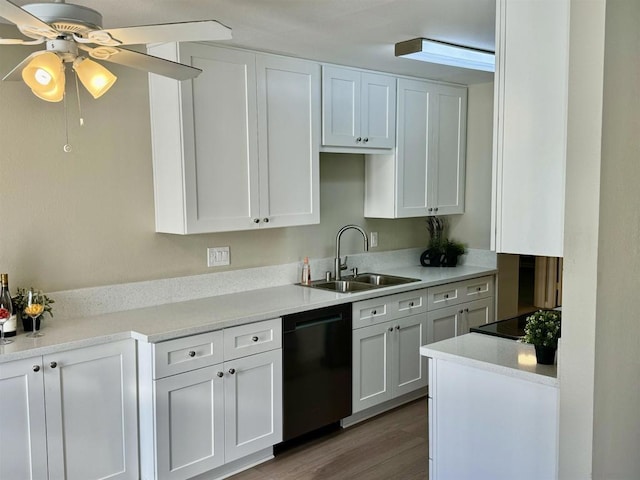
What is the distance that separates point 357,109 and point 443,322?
1627 millimetres

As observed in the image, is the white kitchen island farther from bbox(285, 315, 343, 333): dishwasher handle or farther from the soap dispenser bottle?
the soap dispenser bottle

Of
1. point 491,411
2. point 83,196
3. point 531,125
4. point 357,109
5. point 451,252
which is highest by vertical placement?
point 357,109

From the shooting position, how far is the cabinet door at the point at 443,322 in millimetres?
4211

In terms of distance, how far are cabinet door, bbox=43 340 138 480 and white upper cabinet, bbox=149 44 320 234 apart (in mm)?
791

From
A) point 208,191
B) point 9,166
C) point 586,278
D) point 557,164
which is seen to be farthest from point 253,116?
point 586,278

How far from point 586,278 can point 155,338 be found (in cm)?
183

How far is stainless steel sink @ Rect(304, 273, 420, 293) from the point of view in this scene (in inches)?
162

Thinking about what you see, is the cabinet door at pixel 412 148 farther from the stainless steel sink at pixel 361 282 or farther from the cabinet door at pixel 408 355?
the cabinet door at pixel 408 355

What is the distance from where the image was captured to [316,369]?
3463 millimetres

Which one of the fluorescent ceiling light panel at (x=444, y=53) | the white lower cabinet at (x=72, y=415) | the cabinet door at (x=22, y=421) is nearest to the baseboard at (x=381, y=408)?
the white lower cabinet at (x=72, y=415)

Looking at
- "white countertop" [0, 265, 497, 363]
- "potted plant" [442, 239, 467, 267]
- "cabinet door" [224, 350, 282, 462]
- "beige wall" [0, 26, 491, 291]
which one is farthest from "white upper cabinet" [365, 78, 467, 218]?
"cabinet door" [224, 350, 282, 462]

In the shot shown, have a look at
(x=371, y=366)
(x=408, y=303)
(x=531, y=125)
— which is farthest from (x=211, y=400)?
(x=531, y=125)

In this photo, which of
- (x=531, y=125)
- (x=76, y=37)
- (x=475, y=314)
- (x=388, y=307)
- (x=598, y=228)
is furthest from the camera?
(x=475, y=314)

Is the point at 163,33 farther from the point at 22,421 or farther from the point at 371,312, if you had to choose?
the point at 371,312
